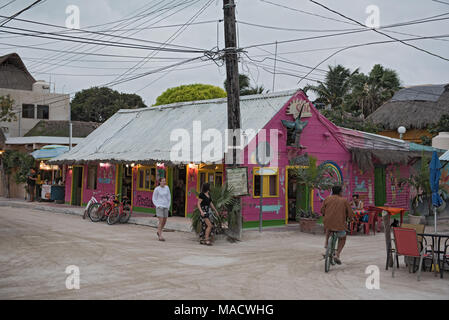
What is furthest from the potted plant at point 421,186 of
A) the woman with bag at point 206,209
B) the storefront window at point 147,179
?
the storefront window at point 147,179

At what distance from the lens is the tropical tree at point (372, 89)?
132ft

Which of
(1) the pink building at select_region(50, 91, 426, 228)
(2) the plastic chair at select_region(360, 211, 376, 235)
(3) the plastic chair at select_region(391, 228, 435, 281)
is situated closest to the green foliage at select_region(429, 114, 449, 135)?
(1) the pink building at select_region(50, 91, 426, 228)

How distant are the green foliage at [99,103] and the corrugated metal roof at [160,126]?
32.3 m

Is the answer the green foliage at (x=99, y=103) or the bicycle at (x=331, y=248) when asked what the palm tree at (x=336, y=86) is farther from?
the bicycle at (x=331, y=248)

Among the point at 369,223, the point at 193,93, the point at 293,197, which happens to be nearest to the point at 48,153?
the point at 293,197

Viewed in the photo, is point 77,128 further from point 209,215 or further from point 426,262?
point 426,262

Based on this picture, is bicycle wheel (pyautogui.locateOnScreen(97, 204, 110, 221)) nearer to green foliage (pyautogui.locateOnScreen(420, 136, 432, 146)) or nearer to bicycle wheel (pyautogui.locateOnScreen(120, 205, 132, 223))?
bicycle wheel (pyautogui.locateOnScreen(120, 205, 132, 223))

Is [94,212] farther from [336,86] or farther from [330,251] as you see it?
[336,86]

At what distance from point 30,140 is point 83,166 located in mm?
11099

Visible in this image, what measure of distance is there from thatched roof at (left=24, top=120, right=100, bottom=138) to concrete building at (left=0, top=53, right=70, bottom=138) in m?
2.20

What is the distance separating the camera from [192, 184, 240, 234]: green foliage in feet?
44.5

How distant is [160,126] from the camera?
68.9ft

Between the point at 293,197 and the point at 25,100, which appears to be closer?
the point at 293,197

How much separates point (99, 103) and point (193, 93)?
2031 cm
